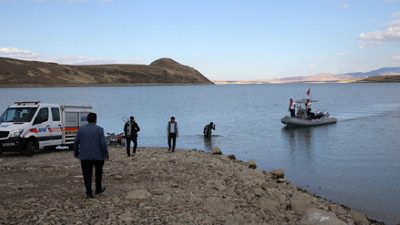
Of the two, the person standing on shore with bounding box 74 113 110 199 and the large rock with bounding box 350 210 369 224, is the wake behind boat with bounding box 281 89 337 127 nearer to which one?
the large rock with bounding box 350 210 369 224

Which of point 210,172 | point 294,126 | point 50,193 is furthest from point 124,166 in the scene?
point 294,126

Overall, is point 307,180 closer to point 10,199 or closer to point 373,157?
point 373,157

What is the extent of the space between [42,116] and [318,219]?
13.1m

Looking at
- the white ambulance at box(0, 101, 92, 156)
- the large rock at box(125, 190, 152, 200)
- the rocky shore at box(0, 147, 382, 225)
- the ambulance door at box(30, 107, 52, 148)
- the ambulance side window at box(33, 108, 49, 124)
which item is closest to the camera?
the rocky shore at box(0, 147, 382, 225)

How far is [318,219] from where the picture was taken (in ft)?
27.7

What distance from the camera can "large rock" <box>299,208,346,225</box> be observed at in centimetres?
826

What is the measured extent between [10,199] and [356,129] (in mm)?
38555

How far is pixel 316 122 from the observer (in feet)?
137

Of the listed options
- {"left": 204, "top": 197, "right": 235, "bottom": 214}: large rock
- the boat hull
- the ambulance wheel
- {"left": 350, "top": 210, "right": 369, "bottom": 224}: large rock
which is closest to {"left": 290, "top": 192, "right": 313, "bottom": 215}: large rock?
{"left": 350, "top": 210, "right": 369, "bottom": 224}: large rock

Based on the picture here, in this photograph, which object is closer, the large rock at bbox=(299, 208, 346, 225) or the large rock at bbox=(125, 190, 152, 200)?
the large rock at bbox=(299, 208, 346, 225)

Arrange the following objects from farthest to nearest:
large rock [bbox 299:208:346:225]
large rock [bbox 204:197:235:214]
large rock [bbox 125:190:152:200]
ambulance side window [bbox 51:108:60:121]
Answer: ambulance side window [bbox 51:108:60:121] < large rock [bbox 125:190:152:200] < large rock [bbox 204:197:235:214] < large rock [bbox 299:208:346:225]

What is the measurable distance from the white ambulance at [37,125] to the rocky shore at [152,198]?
139 cm

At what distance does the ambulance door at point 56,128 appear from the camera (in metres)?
17.3

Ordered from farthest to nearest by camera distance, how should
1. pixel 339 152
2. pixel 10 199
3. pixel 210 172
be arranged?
pixel 339 152
pixel 210 172
pixel 10 199
